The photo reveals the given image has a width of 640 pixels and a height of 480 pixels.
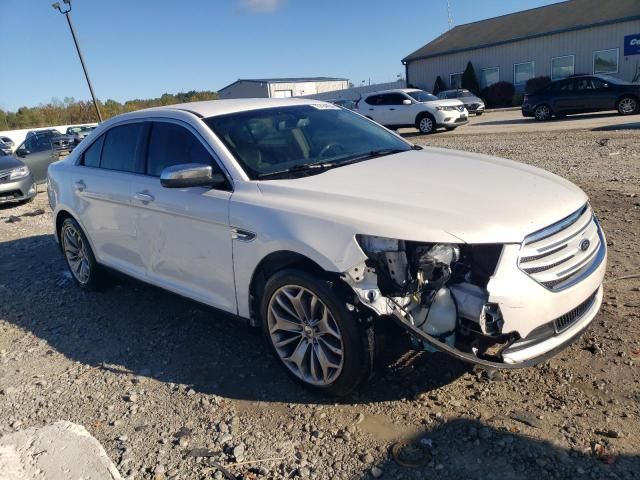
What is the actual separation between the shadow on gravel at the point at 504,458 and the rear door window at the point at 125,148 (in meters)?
3.05

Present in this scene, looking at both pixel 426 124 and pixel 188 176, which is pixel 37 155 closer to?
pixel 188 176

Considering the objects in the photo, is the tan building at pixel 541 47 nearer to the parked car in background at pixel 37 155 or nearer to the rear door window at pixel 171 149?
the parked car in background at pixel 37 155

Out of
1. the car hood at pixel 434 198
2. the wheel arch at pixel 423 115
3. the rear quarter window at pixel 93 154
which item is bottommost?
the wheel arch at pixel 423 115

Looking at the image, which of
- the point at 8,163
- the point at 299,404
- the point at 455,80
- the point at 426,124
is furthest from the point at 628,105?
the point at 455,80

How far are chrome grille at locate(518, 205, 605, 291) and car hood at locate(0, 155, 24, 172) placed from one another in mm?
11926

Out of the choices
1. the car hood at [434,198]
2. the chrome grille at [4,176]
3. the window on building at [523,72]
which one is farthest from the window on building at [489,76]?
the car hood at [434,198]

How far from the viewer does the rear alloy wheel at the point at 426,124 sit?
2011 cm

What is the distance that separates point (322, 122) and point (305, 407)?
228cm

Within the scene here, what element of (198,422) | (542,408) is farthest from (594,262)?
(198,422)

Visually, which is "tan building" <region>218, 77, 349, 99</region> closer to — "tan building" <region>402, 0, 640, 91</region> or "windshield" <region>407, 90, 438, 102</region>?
"tan building" <region>402, 0, 640, 91</region>

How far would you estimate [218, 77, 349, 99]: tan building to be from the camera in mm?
56594

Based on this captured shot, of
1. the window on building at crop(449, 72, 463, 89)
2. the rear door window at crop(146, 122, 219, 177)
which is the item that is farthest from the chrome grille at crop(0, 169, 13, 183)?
the window on building at crop(449, 72, 463, 89)

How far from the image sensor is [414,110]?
20.5m

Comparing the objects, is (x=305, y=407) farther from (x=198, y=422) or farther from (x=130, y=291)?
(x=130, y=291)
